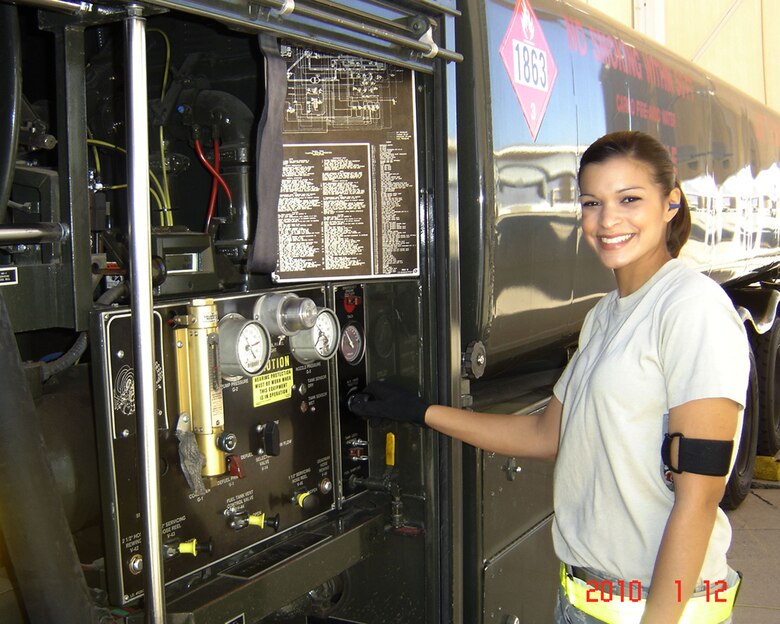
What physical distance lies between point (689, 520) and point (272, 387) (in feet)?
3.37

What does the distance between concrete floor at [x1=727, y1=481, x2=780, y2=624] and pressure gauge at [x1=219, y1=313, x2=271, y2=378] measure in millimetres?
2952

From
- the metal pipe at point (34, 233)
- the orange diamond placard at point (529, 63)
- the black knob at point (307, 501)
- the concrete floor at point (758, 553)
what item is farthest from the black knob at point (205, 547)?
the concrete floor at point (758, 553)

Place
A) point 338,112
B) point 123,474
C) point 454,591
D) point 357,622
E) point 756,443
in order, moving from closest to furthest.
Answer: point 123,474 → point 338,112 → point 454,591 → point 357,622 → point 756,443

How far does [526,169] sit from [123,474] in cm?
152

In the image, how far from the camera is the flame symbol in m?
2.68

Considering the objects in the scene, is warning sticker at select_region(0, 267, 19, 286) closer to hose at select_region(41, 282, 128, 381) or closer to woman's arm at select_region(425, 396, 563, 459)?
hose at select_region(41, 282, 128, 381)

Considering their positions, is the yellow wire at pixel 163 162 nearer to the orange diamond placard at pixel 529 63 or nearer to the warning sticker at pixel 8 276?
the warning sticker at pixel 8 276

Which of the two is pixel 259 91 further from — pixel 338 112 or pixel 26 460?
pixel 26 460

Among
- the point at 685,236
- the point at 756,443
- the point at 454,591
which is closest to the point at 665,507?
the point at 685,236

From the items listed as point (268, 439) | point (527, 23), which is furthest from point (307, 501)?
point (527, 23)

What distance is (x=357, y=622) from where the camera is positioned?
2660 millimetres

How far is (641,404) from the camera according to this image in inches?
72.2
